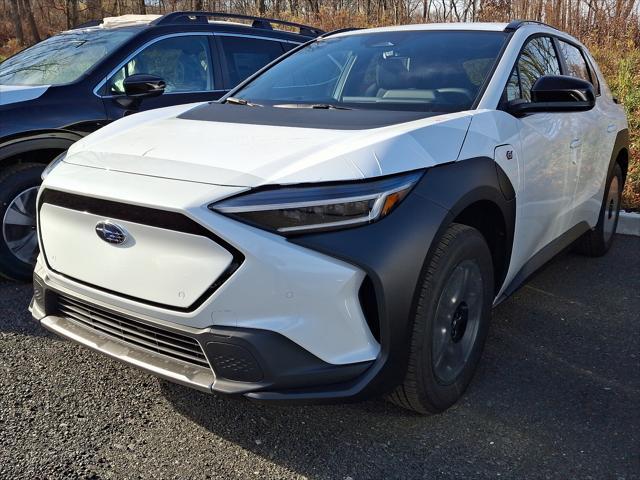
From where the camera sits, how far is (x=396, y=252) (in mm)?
2016

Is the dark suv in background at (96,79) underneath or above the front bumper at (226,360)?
above

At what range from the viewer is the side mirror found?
154 inches

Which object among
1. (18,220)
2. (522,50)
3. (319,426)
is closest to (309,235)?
(319,426)

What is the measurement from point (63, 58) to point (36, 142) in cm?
106

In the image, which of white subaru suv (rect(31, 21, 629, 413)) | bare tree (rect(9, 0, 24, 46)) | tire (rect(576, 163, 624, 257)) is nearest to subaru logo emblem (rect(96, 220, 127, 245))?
white subaru suv (rect(31, 21, 629, 413))

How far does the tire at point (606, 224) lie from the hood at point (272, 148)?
7.87ft

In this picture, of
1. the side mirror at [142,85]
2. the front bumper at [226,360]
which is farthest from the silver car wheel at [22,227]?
the front bumper at [226,360]

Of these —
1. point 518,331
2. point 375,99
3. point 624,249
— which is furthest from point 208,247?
point 624,249

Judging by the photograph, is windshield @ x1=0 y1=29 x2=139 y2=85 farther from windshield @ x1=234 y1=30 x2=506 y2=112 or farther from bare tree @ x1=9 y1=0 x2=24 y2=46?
bare tree @ x1=9 y1=0 x2=24 y2=46

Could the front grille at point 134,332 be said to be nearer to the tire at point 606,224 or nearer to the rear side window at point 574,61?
the rear side window at point 574,61

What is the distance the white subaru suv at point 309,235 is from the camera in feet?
6.40

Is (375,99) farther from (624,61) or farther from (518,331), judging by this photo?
(624,61)

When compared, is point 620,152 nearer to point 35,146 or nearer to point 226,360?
point 226,360

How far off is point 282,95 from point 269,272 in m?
1.72
